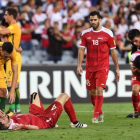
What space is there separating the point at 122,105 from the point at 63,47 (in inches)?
188

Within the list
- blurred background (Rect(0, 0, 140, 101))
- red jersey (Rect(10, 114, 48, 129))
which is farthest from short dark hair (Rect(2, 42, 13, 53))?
blurred background (Rect(0, 0, 140, 101))

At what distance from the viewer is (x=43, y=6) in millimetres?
21562

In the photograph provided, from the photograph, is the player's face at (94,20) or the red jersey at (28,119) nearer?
the red jersey at (28,119)

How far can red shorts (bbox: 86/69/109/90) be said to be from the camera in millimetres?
10867

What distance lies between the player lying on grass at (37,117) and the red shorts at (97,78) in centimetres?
192

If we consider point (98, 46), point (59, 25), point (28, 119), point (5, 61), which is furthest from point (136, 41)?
point (59, 25)

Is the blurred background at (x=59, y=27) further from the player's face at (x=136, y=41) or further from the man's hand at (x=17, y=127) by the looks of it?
the man's hand at (x=17, y=127)

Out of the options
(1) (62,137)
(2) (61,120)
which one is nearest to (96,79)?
(2) (61,120)

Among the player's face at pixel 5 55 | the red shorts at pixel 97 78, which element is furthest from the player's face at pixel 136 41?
the player's face at pixel 5 55

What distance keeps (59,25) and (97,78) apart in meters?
9.58

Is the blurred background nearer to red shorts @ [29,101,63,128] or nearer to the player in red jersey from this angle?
the player in red jersey

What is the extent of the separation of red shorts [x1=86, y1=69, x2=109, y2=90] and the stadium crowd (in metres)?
7.75

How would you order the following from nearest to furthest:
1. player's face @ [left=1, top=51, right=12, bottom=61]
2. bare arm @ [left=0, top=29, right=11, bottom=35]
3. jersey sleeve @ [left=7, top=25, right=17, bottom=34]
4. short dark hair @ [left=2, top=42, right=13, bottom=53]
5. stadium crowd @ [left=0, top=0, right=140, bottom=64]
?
short dark hair @ [left=2, top=42, right=13, bottom=53] < player's face @ [left=1, top=51, right=12, bottom=61] < bare arm @ [left=0, top=29, right=11, bottom=35] < jersey sleeve @ [left=7, top=25, right=17, bottom=34] < stadium crowd @ [left=0, top=0, right=140, bottom=64]

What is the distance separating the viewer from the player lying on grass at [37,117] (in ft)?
28.0
